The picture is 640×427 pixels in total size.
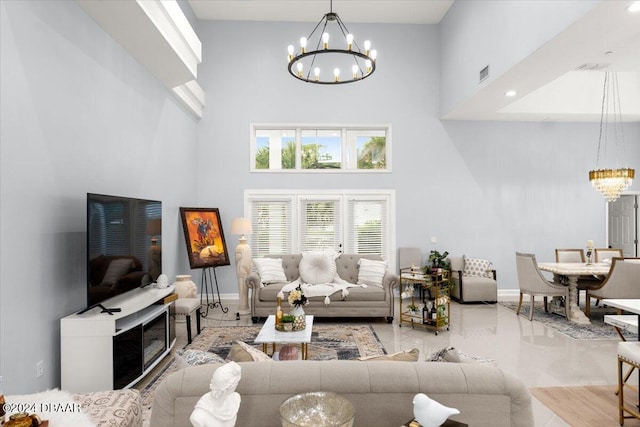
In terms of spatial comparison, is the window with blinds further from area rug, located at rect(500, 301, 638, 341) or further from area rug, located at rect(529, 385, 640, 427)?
area rug, located at rect(529, 385, 640, 427)

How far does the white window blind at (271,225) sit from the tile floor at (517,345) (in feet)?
4.92

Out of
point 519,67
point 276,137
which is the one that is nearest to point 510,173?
point 519,67

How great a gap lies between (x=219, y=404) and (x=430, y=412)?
2.63 feet

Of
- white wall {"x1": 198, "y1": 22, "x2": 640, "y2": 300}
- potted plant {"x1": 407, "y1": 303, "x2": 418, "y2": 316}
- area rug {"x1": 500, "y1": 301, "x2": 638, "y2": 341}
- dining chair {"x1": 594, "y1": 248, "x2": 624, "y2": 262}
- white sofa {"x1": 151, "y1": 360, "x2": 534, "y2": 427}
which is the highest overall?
white wall {"x1": 198, "y1": 22, "x2": 640, "y2": 300}

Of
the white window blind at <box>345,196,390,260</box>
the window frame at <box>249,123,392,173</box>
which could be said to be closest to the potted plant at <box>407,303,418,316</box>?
the white window blind at <box>345,196,390,260</box>

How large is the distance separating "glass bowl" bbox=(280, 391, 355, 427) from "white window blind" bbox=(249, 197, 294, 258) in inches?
223

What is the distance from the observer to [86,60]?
350cm

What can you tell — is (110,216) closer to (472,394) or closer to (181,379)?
(181,379)

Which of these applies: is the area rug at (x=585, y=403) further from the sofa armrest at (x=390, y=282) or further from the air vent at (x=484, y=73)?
the air vent at (x=484, y=73)

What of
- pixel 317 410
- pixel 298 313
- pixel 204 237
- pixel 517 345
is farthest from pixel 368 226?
pixel 317 410

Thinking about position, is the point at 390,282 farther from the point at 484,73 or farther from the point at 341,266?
the point at 484,73

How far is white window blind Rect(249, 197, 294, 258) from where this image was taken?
23.7ft

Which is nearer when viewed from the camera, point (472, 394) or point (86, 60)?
point (472, 394)

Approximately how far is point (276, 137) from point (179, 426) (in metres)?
6.25
